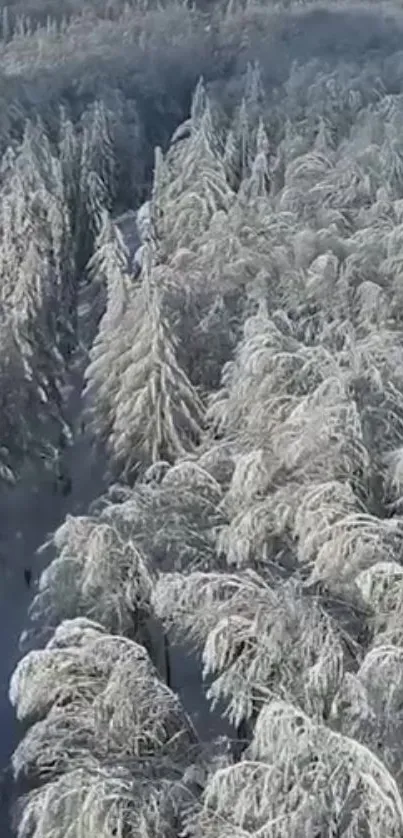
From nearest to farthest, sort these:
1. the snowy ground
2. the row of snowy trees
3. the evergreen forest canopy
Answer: the evergreen forest canopy
the snowy ground
the row of snowy trees

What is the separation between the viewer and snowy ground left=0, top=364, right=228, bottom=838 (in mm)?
24844

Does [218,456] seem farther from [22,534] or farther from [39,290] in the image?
[39,290]

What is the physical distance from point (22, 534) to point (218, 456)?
10636mm

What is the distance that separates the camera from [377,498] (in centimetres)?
1873

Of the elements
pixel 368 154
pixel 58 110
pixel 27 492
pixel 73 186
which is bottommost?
pixel 27 492

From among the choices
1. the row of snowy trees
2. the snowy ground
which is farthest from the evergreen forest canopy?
the snowy ground

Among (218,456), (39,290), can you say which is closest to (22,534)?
(39,290)

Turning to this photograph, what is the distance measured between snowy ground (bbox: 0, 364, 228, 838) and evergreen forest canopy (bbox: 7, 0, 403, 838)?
1.99ft

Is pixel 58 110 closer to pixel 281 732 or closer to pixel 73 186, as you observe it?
pixel 73 186

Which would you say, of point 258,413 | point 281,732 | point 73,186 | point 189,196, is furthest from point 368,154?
point 281,732

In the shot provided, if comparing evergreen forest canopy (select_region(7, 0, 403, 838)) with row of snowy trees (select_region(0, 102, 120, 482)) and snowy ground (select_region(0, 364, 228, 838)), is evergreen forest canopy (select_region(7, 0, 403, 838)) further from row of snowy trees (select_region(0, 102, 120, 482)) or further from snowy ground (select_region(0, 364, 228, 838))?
snowy ground (select_region(0, 364, 228, 838))

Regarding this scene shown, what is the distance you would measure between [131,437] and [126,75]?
37781 mm

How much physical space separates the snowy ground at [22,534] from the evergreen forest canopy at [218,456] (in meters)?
0.61

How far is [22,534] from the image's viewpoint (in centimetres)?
2980
